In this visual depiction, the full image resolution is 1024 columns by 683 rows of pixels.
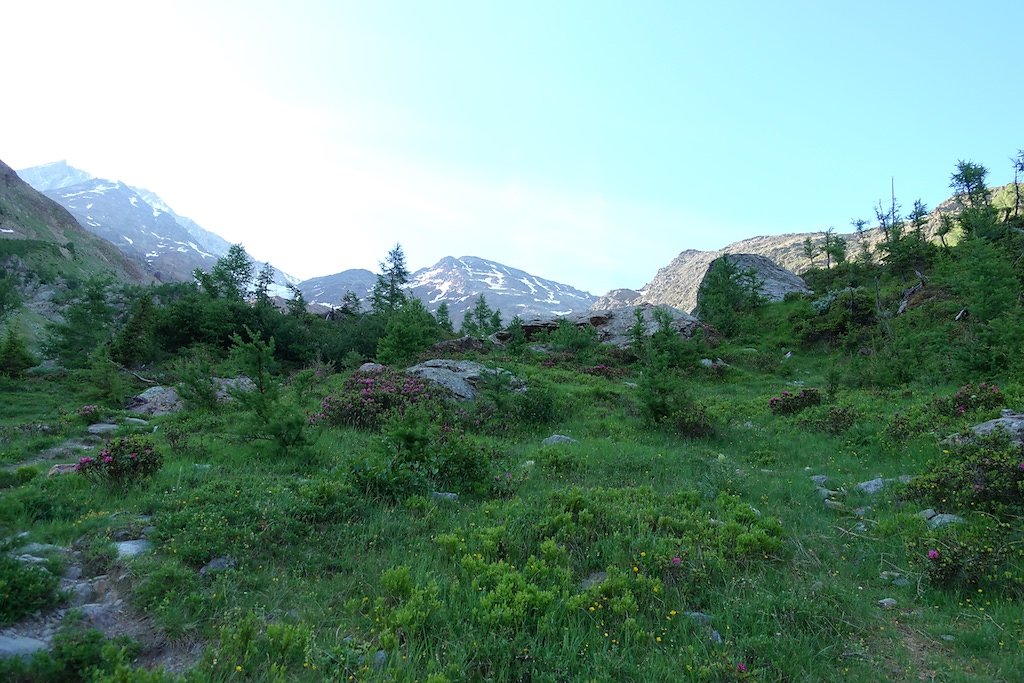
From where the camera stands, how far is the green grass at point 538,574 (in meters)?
4.43

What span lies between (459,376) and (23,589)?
47.7 ft

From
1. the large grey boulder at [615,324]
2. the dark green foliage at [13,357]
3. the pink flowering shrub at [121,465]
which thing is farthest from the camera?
the large grey boulder at [615,324]

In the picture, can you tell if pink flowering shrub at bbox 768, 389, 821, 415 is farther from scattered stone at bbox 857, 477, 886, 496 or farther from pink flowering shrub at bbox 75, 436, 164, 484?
pink flowering shrub at bbox 75, 436, 164, 484

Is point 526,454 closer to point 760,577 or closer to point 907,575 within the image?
point 760,577

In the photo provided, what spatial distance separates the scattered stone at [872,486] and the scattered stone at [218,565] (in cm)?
1013

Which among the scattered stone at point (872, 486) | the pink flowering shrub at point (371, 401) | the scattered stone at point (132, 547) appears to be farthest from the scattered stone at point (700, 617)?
the pink flowering shrub at point (371, 401)

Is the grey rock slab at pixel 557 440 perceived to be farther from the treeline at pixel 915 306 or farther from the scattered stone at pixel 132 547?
the treeline at pixel 915 306

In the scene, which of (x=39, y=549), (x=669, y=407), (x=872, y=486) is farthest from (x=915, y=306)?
(x=39, y=549)

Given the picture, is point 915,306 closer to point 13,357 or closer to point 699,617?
point 699,617

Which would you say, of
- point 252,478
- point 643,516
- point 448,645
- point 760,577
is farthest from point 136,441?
point 760,577

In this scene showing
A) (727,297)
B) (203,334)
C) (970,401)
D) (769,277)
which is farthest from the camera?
(769,277)

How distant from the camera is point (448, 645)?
453 centimetres

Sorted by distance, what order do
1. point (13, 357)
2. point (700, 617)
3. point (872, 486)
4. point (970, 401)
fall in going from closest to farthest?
point (700, 617) < point (872, 486) < point (970, 401) < point (13, 357)

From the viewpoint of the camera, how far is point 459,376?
18.8 m
